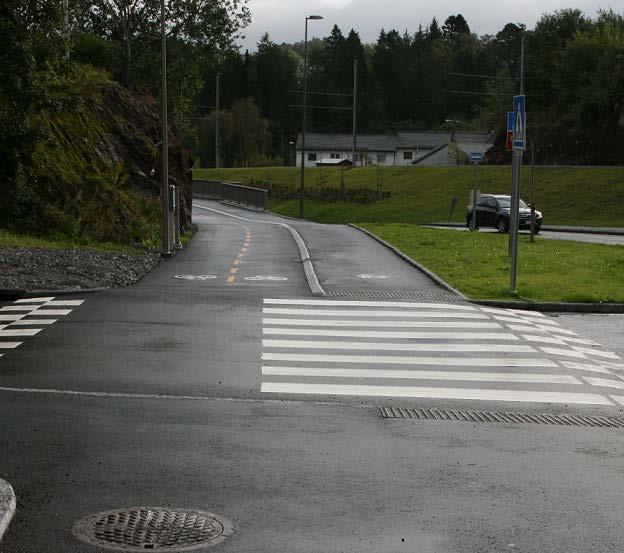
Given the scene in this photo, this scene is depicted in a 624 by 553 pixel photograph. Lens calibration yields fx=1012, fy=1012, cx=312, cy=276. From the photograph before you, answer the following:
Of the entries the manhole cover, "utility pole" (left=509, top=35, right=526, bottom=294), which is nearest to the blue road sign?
"utility pole" (left=509, top=35, right=526, bottom=294)

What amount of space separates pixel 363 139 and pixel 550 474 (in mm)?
127865

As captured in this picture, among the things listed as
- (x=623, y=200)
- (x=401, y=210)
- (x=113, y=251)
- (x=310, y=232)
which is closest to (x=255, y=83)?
(x=401, y=210)

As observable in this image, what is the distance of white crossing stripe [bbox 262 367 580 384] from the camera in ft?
37.7

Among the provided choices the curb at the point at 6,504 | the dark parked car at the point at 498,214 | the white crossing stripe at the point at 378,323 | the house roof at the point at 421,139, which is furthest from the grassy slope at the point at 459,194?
the house roof at the point at 421,139

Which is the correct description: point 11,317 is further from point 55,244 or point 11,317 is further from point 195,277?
point 55,244

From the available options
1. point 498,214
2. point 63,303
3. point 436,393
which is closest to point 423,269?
point 63,303

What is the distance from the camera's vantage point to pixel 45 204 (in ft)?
98.5

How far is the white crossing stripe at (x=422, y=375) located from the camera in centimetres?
1148

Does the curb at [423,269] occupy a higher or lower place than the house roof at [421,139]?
lower

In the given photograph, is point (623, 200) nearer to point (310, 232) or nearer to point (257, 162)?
point (310, 232)

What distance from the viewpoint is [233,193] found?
78062 millimetres

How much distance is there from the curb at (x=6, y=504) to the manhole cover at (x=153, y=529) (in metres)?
0.40

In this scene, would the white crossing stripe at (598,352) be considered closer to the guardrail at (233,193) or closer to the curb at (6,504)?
the curb at (6,504)

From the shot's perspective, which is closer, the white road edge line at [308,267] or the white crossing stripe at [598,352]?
the white crossing stripe at [598,352]
